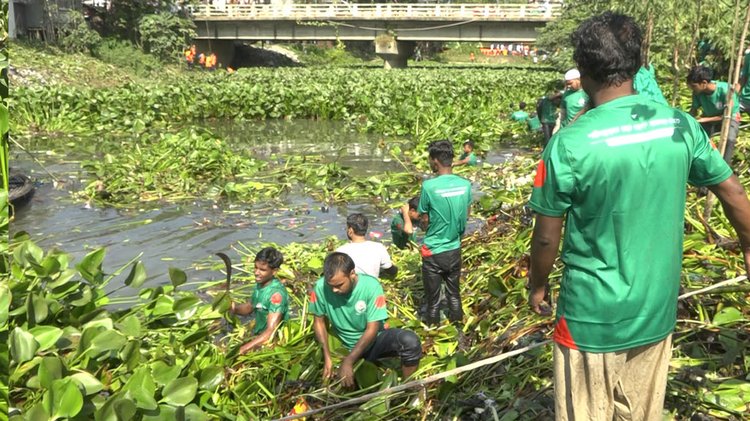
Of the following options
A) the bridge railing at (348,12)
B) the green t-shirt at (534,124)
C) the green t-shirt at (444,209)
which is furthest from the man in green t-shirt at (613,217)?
the bridge railing at (348,12)

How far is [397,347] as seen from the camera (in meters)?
4.68

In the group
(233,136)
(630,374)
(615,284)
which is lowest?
(233,136)

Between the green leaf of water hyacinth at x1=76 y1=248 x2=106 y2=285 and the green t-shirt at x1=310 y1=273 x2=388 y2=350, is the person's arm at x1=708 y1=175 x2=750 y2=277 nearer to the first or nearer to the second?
the green t-shirt at x1=310 y1=273 x2=388 y2=350

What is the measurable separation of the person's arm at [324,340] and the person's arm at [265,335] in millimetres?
616

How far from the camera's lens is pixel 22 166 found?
46.9ft

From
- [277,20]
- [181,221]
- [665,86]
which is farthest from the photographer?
[277,20]

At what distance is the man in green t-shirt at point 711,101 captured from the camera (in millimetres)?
7770

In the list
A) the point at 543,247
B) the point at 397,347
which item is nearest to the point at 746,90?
the point at 397,347

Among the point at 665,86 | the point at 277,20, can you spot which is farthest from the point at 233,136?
the point at 277,20

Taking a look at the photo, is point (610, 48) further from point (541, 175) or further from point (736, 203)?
point (736, 203)

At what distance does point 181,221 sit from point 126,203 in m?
1.48

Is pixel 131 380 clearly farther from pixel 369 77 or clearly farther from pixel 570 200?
pixel 369 77

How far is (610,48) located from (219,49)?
168ft

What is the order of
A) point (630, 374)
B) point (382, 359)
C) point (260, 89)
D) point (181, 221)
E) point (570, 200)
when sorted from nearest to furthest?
point (570, 200), point (630, 374), point (382, 359), point (181, 221), point (260, 89)
